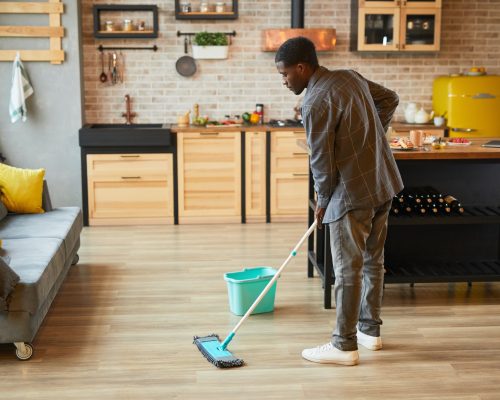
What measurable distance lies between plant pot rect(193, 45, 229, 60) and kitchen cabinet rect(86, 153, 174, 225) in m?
1.09

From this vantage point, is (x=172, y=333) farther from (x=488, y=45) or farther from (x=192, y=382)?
(x=488, y=45)

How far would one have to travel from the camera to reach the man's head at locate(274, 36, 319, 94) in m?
3.18

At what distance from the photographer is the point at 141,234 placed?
6352mm

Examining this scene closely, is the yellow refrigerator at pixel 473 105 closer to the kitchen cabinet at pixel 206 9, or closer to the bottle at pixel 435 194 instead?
the kitchen cabinet at pixel 206 9

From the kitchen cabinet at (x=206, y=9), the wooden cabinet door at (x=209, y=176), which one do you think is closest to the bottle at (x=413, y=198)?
the wooden cabinet door at (x=209, y=176)

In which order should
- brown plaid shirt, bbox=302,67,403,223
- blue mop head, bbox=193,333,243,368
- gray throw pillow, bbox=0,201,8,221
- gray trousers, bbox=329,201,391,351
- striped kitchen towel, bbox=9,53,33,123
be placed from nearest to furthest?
brown plaid shirt, bbox=302,67,403,223, gray trousers, bbox=329,201,391,351, blue mop head, bbox=193,333,243,368, gray throw pillow, bbox=0,201,8,221, striped kitchen towel, bbox=9,53,33,123

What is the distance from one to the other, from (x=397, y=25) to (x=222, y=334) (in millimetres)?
4095

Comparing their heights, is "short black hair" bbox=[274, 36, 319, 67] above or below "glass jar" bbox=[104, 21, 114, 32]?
below

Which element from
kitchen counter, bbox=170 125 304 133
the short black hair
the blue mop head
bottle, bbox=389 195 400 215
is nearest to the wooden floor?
the blue mop head

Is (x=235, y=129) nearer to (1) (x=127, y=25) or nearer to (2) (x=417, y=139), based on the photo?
(1) (x=127, y=25)

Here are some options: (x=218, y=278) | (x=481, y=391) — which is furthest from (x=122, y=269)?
(x=481, y=391)

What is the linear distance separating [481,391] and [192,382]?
1.26 meters

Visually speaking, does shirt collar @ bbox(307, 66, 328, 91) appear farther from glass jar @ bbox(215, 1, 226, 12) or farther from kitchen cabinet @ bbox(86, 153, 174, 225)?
glass jar @ bbox(215, 1, 226, 12)

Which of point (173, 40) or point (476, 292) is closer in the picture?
point (476, 292)
